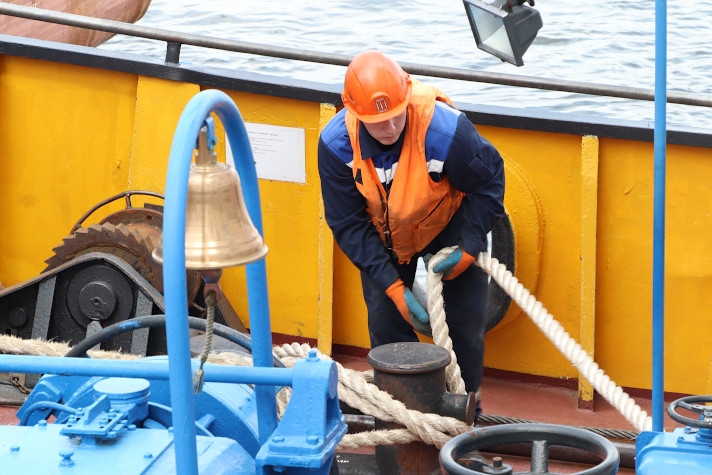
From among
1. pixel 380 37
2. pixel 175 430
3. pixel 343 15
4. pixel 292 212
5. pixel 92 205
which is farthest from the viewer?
pixel 343 15

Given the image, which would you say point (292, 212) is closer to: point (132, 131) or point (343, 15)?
point (132, 131)

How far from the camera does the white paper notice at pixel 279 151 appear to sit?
4.88 metres

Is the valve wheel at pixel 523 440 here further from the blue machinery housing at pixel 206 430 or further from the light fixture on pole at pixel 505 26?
the light fixture on pole at pixel 505 26

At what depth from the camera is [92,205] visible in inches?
210

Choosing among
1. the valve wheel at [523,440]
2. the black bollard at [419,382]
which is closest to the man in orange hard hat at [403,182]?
the black bollard at [419,382]

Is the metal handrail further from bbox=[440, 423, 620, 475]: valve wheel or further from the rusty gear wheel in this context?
bbox=[440, 423, 620, 475]: valve wheel

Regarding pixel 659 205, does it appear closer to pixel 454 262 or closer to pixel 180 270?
pixel 454 262

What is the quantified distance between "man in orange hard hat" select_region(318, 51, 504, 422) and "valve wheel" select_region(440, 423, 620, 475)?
139cm

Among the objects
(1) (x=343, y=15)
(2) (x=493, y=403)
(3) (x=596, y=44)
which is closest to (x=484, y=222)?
(2) (x=493, y=403)

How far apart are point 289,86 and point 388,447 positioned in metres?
1.98

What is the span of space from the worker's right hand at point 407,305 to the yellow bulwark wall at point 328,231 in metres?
0.82

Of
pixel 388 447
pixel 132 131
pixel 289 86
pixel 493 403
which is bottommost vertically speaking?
pixel 493 403

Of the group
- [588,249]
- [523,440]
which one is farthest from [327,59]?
[523,440]

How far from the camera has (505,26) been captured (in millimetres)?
3279
